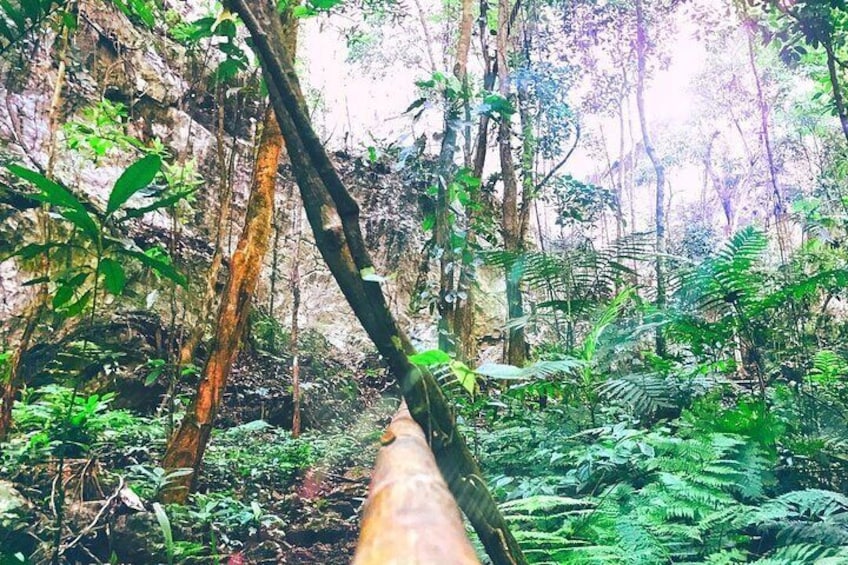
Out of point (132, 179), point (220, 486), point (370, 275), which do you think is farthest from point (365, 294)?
point (220, 486)

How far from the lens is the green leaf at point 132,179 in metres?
1.64

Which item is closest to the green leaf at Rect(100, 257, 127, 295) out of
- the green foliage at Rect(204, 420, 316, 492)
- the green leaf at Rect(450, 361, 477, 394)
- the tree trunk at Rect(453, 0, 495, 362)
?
the green leaf at Rect(450, 361, 477, 394)

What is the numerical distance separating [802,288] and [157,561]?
3.19 m

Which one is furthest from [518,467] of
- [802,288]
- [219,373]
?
[219,373]

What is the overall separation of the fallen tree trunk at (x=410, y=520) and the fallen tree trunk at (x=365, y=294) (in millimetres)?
198

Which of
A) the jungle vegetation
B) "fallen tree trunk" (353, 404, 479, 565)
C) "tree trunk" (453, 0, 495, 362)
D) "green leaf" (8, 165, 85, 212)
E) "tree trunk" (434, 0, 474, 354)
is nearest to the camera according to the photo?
"fallen tree trunk" (353, 404, 479, 565)

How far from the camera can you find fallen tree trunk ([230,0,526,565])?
1.13 m

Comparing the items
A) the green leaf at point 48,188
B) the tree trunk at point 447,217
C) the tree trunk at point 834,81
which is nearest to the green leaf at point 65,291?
the green leaf at point 48,188

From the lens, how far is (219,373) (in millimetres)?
3387

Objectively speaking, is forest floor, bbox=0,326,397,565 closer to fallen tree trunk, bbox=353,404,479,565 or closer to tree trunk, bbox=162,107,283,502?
tree trunk, bbox=162,107,283,502

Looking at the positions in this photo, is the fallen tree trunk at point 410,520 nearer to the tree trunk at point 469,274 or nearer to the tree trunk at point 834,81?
the tree trunk at point 469,274

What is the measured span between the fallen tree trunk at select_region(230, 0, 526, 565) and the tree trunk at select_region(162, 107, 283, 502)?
7.75 ft

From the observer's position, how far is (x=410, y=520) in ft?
2.00

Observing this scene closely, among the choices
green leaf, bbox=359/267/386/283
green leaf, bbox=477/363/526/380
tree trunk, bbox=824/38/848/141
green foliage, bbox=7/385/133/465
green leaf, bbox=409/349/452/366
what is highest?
tree trunk, bbox=824/38/848/141
